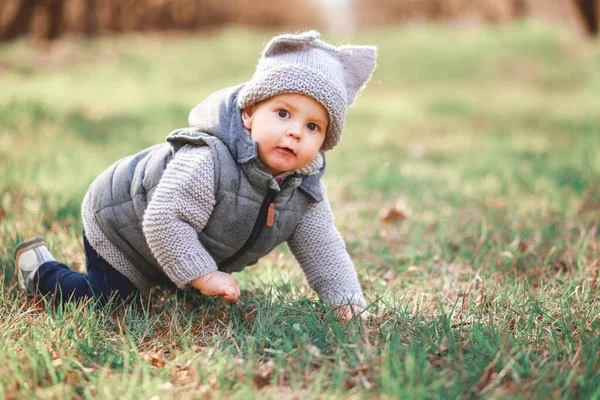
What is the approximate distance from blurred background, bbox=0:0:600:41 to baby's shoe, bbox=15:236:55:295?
688cm

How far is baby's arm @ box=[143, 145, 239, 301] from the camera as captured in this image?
6.39 feet

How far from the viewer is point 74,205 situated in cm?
317

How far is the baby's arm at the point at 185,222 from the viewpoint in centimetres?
195

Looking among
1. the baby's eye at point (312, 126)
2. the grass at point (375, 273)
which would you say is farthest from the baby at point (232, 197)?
the grass at point (375, 273)

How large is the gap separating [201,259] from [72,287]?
61 cm

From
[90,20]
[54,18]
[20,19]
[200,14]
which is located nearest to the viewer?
[20,19]

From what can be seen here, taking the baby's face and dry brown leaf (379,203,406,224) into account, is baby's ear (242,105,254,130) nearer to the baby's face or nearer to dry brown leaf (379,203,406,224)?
the baby's face

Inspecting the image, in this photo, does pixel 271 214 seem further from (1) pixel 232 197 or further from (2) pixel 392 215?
(2) pixel 392 215

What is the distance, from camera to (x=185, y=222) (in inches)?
78.3

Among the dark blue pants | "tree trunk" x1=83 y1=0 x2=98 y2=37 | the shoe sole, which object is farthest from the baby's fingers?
"tree trunk" x1=83 y1=0 x2=98 y2=37

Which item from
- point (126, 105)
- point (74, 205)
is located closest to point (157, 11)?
point (126, 105)

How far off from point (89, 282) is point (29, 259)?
0.95ft

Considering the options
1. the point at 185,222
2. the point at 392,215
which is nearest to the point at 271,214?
the point at 185,222

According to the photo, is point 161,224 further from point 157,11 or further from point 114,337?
point 157,11
